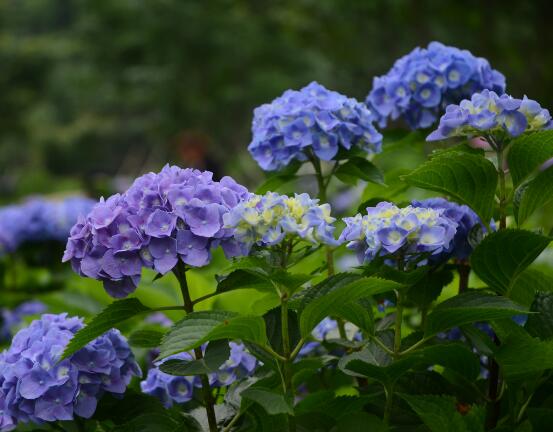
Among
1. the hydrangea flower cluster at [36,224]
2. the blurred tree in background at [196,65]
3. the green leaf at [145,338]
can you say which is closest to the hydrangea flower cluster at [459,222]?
the green leaf at [145,338]

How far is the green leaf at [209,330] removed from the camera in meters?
1.07

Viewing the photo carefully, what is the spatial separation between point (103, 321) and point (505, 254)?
56 centimetres

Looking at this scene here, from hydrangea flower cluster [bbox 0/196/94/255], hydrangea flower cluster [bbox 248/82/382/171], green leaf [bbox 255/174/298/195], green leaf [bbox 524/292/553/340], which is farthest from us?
hydrangea flower cluster [bbox 0/196/94/255]

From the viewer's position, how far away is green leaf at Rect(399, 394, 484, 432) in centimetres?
114

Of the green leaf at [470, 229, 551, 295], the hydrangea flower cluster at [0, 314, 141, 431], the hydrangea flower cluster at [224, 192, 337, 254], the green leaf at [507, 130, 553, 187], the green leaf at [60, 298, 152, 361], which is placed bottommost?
the hydrangea flower cluster at [0, 314, 141, 431]

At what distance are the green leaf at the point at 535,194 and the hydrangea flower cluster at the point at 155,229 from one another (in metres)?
0.41

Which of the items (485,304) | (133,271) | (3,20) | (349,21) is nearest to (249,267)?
(133,271)

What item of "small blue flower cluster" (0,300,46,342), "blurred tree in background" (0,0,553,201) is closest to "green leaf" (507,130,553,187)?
"small blue flower cluster" (0,300,46,342)

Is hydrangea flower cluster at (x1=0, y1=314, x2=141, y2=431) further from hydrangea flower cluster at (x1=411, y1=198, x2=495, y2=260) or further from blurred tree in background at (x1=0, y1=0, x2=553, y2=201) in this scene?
blurred tree in background at (x1=0, y1=0, x2=553, y2=201)

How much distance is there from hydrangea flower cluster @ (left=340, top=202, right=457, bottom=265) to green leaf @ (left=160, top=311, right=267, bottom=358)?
7.2 inches

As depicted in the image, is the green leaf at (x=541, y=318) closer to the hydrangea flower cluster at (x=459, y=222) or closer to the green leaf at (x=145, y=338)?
the hydrangea flower cluster at (x=459, y=222)

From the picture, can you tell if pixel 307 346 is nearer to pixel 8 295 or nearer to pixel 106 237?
pixel 106 237

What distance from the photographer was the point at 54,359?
51.3 inches

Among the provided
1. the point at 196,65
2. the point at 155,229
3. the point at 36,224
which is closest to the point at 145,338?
the point at 155,229
